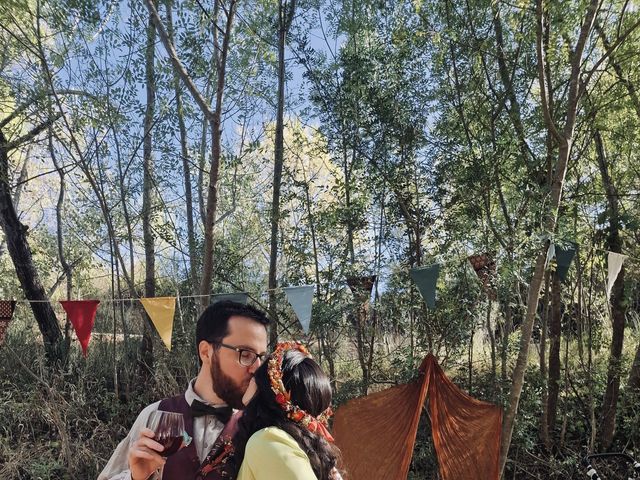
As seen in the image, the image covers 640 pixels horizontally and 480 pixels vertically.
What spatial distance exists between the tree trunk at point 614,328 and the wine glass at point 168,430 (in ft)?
13.8

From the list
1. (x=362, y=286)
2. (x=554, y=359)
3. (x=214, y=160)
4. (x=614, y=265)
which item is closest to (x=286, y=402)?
(x=214, y=160)

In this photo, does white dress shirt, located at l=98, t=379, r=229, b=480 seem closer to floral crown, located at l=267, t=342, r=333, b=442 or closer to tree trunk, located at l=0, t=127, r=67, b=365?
floral crown, located at l=267, t=342, r=333, b=442

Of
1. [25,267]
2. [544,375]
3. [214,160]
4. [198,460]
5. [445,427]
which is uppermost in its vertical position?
[214,160]

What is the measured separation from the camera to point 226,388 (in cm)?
130

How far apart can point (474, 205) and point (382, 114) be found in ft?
3.32

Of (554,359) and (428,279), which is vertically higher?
(428,279)

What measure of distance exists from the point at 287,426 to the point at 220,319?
0.38 metres

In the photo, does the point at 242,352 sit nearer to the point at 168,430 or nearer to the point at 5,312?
the point at 168,430

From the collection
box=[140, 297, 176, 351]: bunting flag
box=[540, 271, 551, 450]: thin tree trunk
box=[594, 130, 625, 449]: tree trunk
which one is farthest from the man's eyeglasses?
box=[594, 130, 625, 449]: tree trunk

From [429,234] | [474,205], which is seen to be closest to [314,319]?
[429,234]

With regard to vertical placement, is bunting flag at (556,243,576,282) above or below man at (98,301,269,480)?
above

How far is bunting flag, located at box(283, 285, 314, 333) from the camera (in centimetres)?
345

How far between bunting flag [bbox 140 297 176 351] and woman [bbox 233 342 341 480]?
2288 millimetres

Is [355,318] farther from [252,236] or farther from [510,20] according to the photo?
[510,20]
